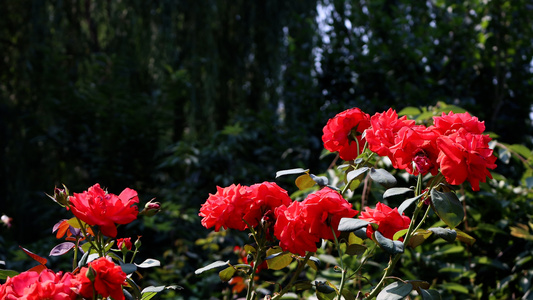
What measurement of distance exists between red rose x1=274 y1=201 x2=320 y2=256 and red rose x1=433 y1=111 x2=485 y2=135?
22cm

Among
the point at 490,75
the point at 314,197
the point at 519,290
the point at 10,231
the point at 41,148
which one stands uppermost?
the point at 314,197

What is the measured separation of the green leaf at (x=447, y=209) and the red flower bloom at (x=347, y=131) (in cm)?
16

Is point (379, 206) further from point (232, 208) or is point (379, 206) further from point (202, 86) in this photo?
point (202, 86)

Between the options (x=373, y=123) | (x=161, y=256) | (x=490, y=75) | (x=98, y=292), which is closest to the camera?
(x=98, y=292)

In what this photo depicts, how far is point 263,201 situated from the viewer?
2.39 ft

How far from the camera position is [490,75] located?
2.56 metres

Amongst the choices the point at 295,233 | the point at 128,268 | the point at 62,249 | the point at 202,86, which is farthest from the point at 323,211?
the point at 202,86

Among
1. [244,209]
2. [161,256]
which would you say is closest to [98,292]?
[244,209]

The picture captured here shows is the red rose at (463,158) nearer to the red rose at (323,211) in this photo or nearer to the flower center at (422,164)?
the flower center at (422,164)

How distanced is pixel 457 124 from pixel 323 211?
0.71ft

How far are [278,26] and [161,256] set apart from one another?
186 cm

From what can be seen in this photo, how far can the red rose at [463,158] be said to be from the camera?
23.8 inches

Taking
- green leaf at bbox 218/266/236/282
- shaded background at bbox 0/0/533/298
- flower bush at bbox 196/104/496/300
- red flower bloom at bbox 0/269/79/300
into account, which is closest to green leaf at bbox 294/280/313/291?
flower bush at bbox 196/104/496/300

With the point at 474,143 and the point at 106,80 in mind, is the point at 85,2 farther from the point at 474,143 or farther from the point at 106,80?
the point at 474,143
